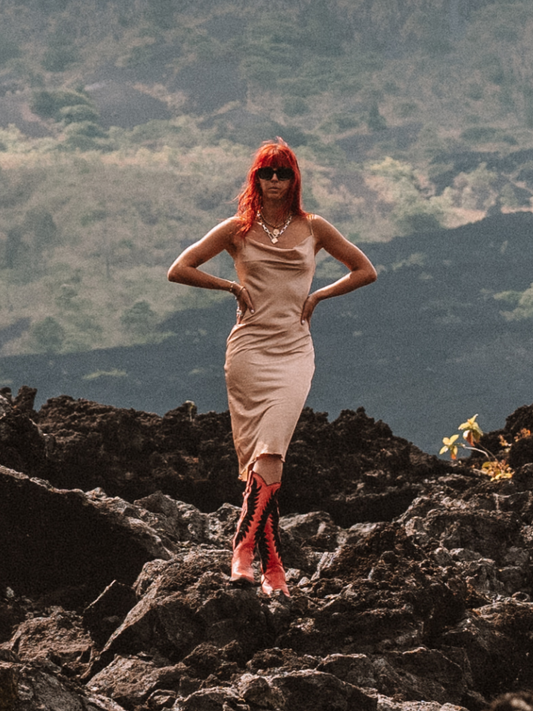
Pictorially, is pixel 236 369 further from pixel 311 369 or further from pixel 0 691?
pixel 0 691

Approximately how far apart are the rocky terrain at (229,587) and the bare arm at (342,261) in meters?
1.71

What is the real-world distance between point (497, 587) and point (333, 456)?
5.20 metres

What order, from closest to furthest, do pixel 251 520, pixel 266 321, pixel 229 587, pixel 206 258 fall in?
pixel 229 587 < pixel 251 520 < pixel 266 321 < pixel 206 258

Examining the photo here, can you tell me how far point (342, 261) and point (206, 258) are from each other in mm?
1004

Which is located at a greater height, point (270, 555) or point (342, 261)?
point (342, 261)

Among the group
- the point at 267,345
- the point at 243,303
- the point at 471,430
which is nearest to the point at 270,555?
the point at 267,345

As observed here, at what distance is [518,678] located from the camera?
7023 mm

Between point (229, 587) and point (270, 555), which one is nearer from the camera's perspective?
point (229, 587)

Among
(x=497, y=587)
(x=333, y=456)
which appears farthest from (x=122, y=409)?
(x=497, y=587)

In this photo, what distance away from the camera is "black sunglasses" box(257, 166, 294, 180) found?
7.21m

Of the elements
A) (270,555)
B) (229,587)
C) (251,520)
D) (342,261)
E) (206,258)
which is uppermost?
(342,261)

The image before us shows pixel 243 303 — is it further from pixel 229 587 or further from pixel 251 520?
pixel 229 587

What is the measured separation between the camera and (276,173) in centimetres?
720

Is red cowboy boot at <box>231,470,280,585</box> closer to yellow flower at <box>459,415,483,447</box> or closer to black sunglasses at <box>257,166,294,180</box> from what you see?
black sunglasses at <box>257,166,294,180</box>
